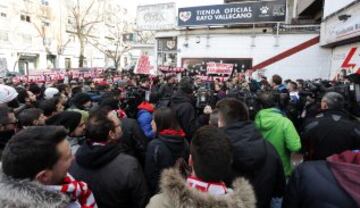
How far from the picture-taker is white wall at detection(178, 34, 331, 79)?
1950 cm

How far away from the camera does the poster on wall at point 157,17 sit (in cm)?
2528

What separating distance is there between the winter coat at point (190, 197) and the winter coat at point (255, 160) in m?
0.60

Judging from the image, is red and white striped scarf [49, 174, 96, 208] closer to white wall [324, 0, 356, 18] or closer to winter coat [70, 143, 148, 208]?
winter coat [70, 143, 148, 208]

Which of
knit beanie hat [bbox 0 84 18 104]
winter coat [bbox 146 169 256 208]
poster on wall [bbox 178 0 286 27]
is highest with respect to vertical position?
poster on wall [bbox 178 0 286 27]

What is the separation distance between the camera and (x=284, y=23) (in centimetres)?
2083

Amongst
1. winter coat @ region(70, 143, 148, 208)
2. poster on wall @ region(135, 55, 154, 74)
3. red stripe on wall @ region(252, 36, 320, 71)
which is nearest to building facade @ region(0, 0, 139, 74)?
red stripe on wall @ region(252, 36, 320, 71)

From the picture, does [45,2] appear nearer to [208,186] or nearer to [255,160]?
[255,160]

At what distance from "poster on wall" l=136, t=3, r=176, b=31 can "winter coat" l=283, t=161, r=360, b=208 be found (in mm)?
24033

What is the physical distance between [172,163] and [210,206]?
5.07 feet

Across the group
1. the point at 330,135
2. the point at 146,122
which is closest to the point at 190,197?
the point at 330,135

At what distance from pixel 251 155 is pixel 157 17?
2500 centimetres

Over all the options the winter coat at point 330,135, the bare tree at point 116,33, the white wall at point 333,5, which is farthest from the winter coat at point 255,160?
the bare tree at point 116,33

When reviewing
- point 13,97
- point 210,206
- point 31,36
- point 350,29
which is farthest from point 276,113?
point 31,36

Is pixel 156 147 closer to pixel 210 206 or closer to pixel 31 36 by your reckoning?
pixel 210 206
